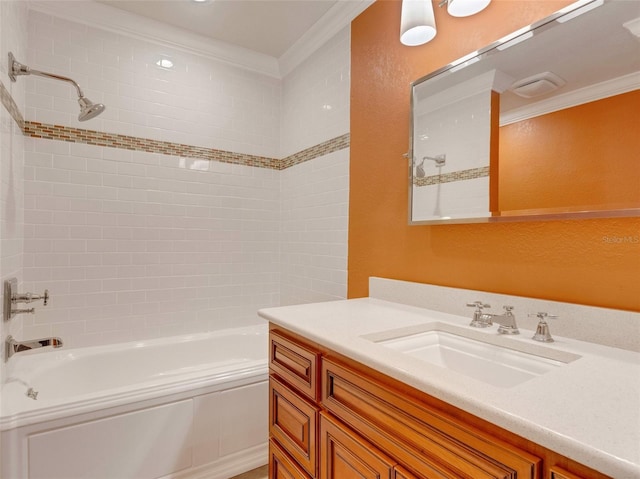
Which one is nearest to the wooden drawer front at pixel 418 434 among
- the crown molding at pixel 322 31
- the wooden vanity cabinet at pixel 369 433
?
the wooden vanity cabinet at pixel 369 433

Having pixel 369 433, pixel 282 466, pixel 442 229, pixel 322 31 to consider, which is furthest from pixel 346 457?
pixel 322 31

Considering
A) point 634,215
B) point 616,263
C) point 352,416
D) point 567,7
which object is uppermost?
point 567,7

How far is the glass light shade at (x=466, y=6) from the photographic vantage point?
50.6 inches

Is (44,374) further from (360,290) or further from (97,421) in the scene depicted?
(360,290)

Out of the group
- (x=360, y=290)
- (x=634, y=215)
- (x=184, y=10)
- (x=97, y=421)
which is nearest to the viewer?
(x=634, y=215)

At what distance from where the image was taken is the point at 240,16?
2.27m

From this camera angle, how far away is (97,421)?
1518 millimetres

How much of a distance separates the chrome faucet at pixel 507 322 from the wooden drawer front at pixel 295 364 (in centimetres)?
61

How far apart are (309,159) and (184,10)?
123 cm

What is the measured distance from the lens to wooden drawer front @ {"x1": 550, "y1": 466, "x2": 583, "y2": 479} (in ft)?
1.78

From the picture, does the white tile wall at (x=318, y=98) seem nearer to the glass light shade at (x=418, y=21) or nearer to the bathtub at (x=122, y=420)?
the glass light shade at (x=418, y=21)

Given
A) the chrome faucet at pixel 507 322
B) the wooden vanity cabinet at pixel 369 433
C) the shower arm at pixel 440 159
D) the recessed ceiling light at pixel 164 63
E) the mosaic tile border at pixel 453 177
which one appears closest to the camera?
the wooden vanity cabinet at pixel 369 433

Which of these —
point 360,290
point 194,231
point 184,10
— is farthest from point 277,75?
point 360,290

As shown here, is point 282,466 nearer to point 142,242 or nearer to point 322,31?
point 142,242
